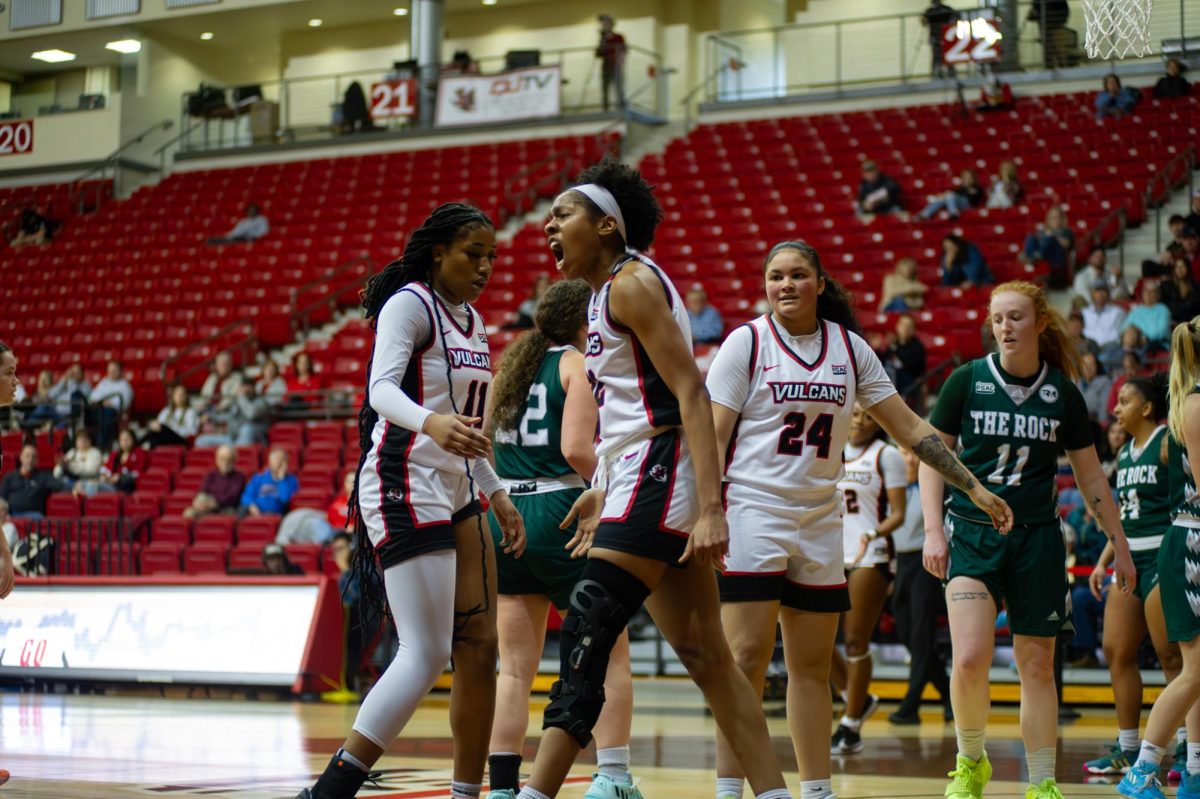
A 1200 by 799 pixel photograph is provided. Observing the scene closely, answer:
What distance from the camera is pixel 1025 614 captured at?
566 cm

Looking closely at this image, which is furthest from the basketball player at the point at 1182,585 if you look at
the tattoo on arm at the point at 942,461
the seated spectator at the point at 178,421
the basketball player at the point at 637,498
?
the seated spectator at the point at 178,421

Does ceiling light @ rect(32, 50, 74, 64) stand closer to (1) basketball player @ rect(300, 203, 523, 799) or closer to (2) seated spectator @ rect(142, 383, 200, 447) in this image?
(2) seated spectator @ rect(142, 383, 200, 447)

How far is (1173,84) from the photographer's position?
1989 centimetres

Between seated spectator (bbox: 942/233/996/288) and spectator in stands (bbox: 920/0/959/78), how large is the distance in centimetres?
652

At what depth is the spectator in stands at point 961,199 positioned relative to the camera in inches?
730

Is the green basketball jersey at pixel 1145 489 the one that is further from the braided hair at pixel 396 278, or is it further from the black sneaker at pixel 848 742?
the braided hair at pixel 396 278

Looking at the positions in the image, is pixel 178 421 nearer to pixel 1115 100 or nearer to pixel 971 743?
pixel 1115 100

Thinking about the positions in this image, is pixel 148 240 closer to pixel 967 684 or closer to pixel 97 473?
pixel 97 473

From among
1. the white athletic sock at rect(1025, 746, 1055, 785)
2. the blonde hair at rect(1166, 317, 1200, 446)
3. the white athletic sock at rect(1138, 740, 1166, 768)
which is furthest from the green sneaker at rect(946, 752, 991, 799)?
the blonde hair at rect(1166, 317, 1200, 446)

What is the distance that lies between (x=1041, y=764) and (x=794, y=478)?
60.3 inches

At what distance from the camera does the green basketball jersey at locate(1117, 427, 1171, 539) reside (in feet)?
23.5

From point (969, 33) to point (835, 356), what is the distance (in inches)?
715

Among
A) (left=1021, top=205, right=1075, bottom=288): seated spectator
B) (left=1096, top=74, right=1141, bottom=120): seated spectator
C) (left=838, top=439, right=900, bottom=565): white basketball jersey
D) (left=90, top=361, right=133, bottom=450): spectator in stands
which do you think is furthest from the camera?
(left=1096, top=74, right=1141, bottom=120): seated spectator

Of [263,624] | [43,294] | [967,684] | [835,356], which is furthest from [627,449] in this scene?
[43,294]
